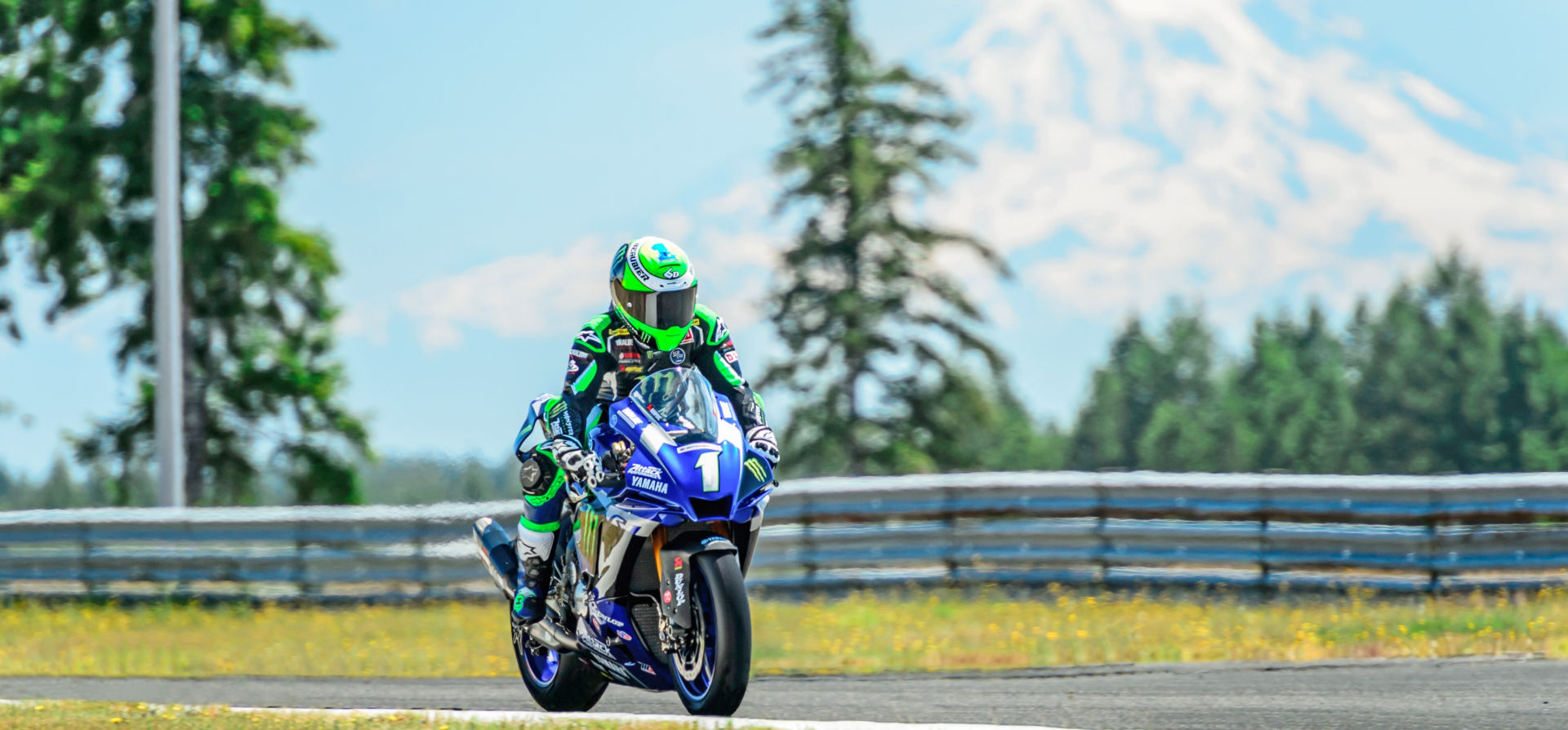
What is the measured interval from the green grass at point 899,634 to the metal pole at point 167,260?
145cm

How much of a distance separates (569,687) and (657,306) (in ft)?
7.10

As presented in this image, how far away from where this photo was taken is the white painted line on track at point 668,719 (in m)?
7.86

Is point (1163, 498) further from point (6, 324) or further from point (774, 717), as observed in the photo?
point (6, 324)

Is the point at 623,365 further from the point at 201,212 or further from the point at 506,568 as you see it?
the point at 201,212

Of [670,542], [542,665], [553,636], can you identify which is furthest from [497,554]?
[670,542]

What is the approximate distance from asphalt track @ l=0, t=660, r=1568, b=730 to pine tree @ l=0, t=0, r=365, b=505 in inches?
568

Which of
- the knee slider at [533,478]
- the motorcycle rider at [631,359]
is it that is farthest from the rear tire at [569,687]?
the knee slider at [533,478]

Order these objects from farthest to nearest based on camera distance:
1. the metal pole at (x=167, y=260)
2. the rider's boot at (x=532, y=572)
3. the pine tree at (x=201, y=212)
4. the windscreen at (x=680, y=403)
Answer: the pine tree at (x=201, y=212)
the metal pole at (x=167, y=260)
the rider's boot at (x=532, y=572)
the windscreen at (x=680, y=403)

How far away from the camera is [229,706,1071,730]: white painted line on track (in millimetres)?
7863

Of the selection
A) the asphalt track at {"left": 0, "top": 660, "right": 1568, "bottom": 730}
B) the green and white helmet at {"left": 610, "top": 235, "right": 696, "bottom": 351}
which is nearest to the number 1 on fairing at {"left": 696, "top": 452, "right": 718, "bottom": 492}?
the green and white helmet at {"left": 610, "top": 235, "right": 696, "bottom": 351}

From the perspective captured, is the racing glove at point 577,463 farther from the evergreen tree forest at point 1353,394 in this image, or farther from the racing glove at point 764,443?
the evergreen tree forest at point 1353,394

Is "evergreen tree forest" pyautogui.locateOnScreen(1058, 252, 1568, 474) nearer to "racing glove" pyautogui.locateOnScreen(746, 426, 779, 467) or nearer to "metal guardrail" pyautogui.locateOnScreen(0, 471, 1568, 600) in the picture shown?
"metal guardrail" pyautogui.locateOnScreen(0, 471, 1568, 600)

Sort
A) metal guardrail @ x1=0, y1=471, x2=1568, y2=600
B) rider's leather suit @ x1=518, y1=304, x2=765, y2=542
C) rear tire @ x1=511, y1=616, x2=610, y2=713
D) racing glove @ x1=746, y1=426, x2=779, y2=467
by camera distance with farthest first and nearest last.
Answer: metal guardrail @ x1=0, y1=471, x2=1568, y2=600
rear tire @ x1=511, y1=616, x2=610, y2=713
rider's leather suit @ x1=518, y1=304, x2=765, y2=542
racing glove @ x1=746, y1=426, x2=779, y2=467

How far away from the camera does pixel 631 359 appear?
8.44 m
